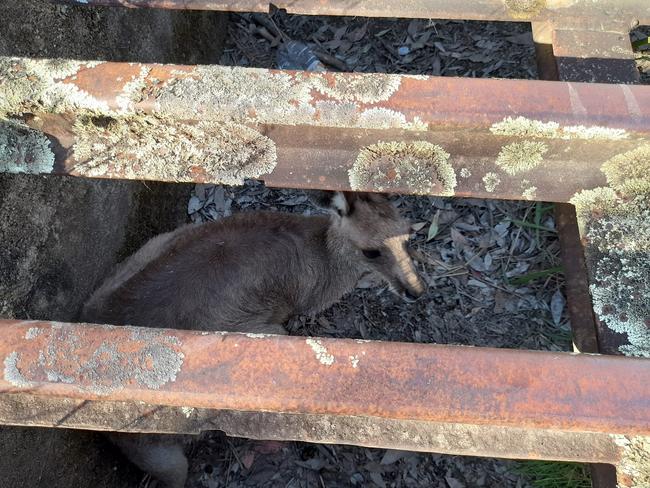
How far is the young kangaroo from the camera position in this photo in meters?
3.18

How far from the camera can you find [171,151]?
1954mm

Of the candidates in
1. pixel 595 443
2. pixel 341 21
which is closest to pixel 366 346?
pixel 595 443

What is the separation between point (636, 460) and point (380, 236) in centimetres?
243

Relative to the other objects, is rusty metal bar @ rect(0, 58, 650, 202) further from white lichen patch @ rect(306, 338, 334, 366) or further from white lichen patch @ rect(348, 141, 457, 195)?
white lichen patch @ rect(306, 338, 334, 366)

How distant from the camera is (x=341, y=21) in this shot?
4789mm

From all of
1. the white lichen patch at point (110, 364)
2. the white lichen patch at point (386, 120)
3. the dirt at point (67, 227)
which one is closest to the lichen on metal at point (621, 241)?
the white lichen patch at point (386, 120)

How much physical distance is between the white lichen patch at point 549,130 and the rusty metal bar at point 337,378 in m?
0.69

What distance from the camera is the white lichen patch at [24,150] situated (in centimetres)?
194

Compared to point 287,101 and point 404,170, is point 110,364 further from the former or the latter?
point 404,170

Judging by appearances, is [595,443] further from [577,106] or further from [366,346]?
[577,106]

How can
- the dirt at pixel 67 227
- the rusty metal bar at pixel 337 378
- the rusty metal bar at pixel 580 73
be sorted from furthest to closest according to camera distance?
the dirt at pixel 67 227
the rusty metal bar at pixel 580 73
the rusty metal bar at pixel 337 378

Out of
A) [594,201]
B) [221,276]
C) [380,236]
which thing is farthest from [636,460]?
[221,276]

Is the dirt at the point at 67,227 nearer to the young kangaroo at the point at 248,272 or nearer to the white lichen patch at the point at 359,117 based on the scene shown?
the young kangaroo at the point at 248,272

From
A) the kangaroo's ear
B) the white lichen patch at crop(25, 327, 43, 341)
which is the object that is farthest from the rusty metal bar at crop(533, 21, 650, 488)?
the white lichen patch at crop(25, 327, 43, 341)
